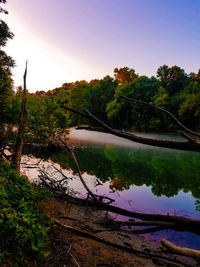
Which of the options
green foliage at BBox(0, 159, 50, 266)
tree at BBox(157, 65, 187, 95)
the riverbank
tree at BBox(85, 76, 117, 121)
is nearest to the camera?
green foliage at BBox(0, 159, 50, 266)

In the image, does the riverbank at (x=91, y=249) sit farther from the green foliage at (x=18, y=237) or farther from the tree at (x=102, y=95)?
the tree at (x=102, y=95)

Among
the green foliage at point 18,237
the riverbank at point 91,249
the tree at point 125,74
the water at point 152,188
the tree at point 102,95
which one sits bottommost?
the water at point 152,188

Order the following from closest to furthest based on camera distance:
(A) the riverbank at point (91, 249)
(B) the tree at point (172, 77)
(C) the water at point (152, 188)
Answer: (A) the riverbank at point (91, 249), (C) the water at point (152, 188), (B) the tree at point (172, 77)

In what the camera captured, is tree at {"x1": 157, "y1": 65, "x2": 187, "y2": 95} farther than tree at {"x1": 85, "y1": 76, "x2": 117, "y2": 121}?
No

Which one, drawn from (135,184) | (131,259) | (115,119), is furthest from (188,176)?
(115,119)

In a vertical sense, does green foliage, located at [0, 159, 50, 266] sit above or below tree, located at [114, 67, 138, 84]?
below

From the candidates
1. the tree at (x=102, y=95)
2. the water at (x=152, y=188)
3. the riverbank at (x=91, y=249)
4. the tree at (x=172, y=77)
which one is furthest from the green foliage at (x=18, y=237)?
the tree at (x=102, y=95)

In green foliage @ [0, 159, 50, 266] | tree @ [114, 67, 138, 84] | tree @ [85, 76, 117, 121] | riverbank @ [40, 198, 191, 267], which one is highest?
tree @ [114, 67, 138, 84]

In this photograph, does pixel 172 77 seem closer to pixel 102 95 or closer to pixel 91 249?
pixel 102 95

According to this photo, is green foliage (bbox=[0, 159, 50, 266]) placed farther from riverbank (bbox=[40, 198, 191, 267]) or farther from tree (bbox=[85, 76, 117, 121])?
tree (bbox=[85, 76, 117, 121])

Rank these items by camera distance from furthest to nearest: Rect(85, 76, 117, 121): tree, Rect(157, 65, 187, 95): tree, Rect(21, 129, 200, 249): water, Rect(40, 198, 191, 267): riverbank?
Rect(85, 76, 117, 121): tree → Rect(157, 65, 187, 95): tree → Rect(21, 129, 200, 249): water → Rect(40, 198, 191, 267): riverbank

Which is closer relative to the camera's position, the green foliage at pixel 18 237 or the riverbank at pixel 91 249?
the green foliage at pixel 18 237

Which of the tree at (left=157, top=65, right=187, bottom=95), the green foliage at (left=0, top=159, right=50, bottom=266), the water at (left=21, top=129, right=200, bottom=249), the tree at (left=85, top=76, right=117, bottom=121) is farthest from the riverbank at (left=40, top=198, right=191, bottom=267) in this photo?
the tree at (left=85, top=76, right=117, bottom=121)

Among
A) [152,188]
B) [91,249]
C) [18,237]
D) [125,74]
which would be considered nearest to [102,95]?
[125,74]
